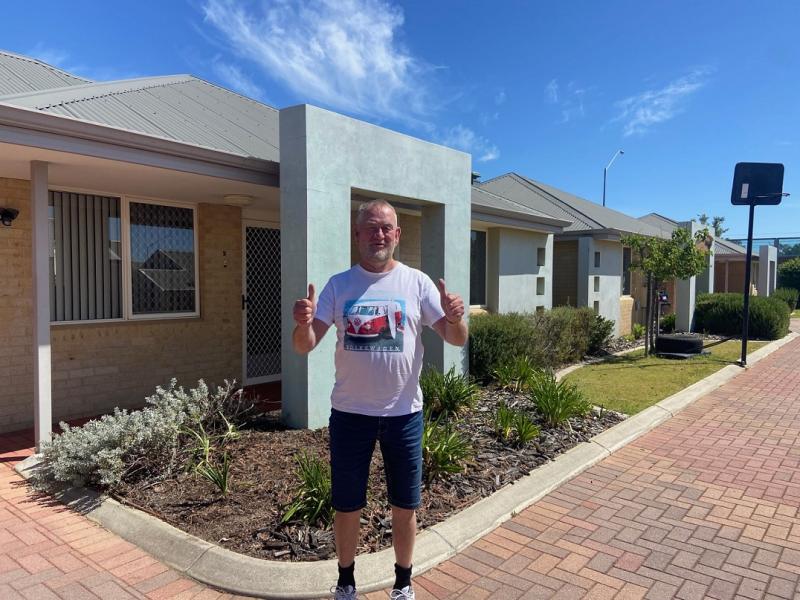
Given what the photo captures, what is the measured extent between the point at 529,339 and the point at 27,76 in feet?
26.4

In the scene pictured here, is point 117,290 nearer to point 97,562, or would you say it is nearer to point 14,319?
point 14,319

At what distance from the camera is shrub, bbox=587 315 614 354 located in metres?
11.9

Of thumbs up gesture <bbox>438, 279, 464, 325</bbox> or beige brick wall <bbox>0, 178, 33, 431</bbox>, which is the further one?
beige brick wall <bbox>0, 178, 33, 431</bbox>

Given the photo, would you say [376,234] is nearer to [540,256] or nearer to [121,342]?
[121,342]

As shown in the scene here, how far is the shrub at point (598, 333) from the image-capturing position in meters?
11.9

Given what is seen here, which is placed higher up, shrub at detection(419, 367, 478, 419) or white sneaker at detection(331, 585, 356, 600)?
shrub at detection(419, 367, 478, 419)

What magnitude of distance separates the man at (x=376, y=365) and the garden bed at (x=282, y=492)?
0.71m

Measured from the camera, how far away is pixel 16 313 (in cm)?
589

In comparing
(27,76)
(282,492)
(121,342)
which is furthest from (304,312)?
(27,76)

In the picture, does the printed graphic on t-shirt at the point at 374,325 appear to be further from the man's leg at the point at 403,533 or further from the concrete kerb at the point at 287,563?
the concrete kerb at the point at 287,563

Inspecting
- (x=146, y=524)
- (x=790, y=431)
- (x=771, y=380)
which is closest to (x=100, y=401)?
(x=146, y=524)

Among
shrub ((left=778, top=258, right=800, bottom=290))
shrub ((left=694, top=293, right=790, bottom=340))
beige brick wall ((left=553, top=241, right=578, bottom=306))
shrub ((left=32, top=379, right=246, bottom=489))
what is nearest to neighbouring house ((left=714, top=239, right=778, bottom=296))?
shrub ((left=778, top=258, right=800, bottom=290))

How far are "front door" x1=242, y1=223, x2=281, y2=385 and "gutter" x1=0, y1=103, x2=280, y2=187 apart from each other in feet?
8.46

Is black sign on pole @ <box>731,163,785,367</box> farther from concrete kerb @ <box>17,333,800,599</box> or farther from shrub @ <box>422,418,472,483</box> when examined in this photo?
shrub @ <box>422,418,472,483</box>
